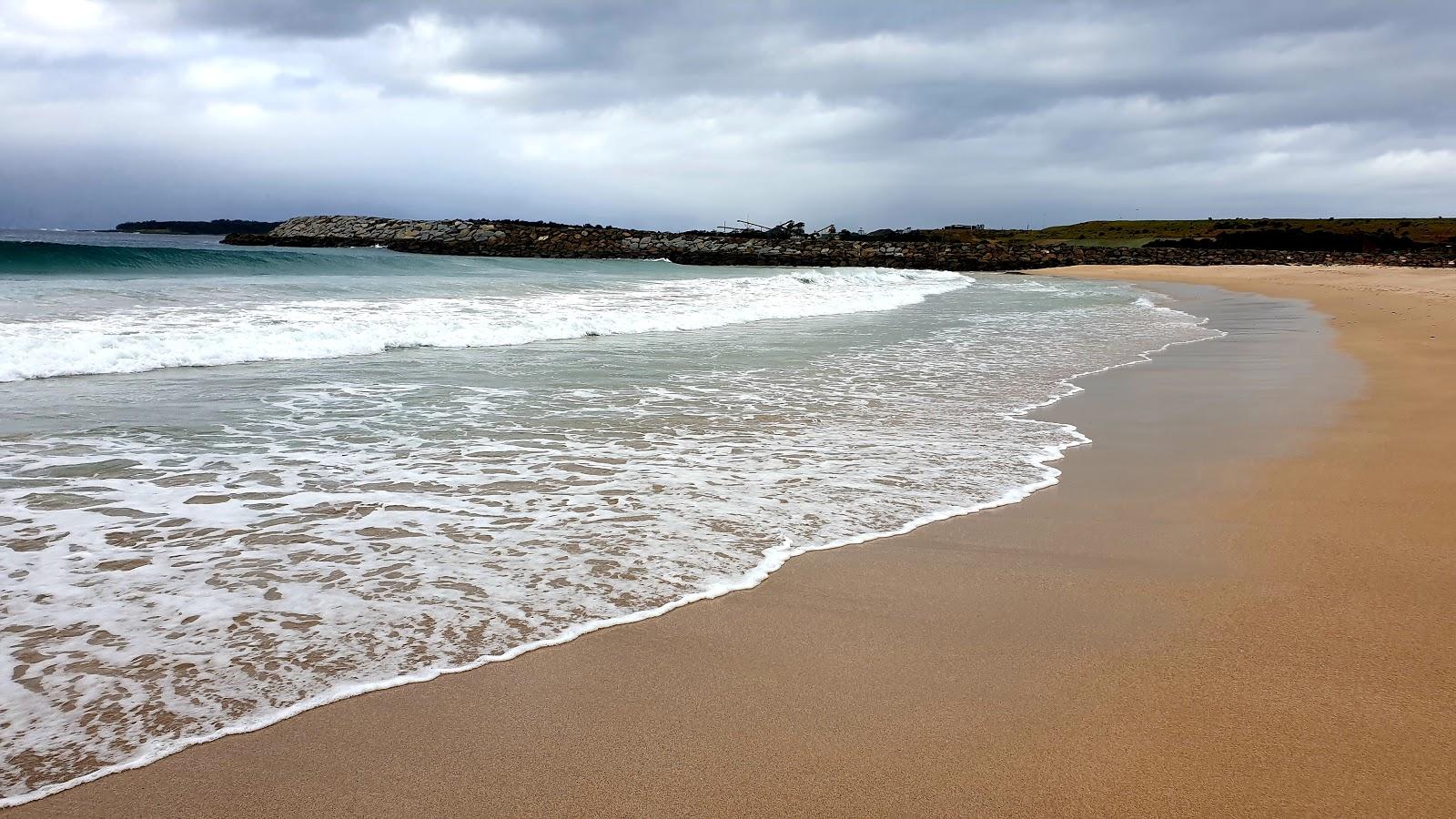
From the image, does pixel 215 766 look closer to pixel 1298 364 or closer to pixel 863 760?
pixel 863 760

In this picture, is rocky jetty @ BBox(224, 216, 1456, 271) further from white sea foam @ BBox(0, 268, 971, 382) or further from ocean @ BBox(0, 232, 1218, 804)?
ocean @ BBox(0, 232, 1218, 804)

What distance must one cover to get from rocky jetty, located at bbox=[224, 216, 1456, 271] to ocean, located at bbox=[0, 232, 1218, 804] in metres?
45.9

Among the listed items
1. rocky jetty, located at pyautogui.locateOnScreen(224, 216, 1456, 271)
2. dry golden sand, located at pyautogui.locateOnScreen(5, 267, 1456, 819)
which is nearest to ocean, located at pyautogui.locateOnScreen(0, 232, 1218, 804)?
dry golden sand, located at pyautogui.locateOnScreen(5, 267, 1456, 819)

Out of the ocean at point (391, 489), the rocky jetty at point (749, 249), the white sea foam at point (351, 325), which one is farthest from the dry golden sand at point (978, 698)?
the rocky jetty at point (749, 249)

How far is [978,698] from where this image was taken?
251 centimetres

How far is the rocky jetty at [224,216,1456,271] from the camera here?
5453cm

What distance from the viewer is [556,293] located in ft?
71.2

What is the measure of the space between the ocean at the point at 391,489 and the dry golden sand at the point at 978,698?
25cm

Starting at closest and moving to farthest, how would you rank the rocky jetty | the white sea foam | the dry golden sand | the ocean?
the dry golden sand
the ocean
the white sea foam
the rocky jetty

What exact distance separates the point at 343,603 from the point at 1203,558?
3.28 meters

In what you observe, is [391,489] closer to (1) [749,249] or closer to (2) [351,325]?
(2) [351,325]

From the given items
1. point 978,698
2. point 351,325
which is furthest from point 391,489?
point 351,325

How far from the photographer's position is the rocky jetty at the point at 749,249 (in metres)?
54.5

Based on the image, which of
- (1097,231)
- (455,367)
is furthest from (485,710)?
(1097,231)
